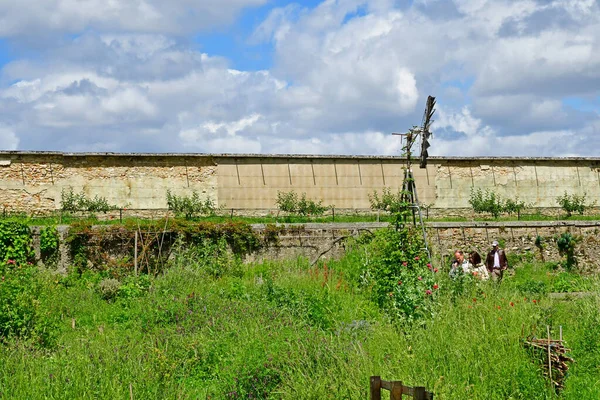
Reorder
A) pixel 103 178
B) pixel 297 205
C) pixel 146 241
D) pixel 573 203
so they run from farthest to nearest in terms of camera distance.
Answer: pixel 573 203
pixel 297 205
pixel 103 178
pixel 146 241

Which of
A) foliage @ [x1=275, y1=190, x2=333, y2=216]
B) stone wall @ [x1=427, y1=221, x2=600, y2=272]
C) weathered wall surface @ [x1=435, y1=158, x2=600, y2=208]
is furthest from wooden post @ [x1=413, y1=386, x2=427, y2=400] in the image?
weathered wall surface @ [x1=435, y1=158, x2=600, y2=208]

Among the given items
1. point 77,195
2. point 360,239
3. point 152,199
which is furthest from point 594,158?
point 77,195

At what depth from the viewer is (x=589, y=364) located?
9141 millimetres

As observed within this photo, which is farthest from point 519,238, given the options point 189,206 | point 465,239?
point 189,206

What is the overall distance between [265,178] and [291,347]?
15.2 meters

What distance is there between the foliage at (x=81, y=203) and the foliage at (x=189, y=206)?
6.10 feet

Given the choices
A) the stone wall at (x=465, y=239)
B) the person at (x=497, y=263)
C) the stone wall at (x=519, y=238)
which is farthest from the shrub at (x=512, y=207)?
the person at (x=497, y=263)

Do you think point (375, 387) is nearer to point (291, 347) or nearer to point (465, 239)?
point (291, 347)

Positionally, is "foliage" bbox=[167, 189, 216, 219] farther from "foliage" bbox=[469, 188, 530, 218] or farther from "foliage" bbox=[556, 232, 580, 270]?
"foliage" bbox=[556, 232, 580, 270]

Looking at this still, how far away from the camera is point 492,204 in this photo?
77.0ft

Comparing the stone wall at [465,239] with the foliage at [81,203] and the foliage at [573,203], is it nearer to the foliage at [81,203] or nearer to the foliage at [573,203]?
the foliage at [573,203]

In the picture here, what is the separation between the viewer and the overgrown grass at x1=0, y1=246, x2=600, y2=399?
780 centimetres

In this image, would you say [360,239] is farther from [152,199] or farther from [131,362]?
[131,362]

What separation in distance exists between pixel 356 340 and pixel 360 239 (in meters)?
8.92
